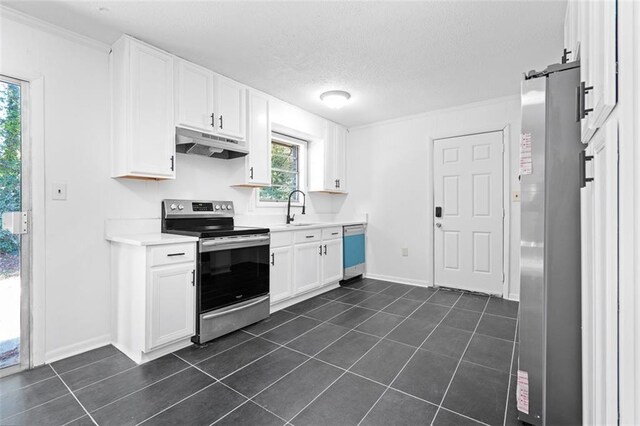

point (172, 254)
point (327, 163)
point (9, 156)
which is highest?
point (327, 163)

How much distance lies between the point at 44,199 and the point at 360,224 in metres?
3.73

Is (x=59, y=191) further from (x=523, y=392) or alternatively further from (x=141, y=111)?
(x=523, y=392)

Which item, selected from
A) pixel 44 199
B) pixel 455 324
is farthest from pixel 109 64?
pixel 455 324

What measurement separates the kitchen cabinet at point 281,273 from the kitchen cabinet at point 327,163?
59.9 inches

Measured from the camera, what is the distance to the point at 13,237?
2160 millimetres

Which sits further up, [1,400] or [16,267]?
[16,267]

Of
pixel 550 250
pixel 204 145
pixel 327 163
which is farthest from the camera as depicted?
pixel 327 163

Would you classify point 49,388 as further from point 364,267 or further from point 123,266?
point 364,267

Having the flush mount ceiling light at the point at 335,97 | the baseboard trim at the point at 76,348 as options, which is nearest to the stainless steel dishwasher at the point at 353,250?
the flush mount ceiling light at the point at 335,97

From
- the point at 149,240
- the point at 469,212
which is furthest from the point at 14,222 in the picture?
the point at 469,212

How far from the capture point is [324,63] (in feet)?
9.55

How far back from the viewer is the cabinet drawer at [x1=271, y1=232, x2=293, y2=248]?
128 inches

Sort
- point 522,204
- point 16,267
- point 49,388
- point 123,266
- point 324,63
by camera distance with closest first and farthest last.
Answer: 1. point 522,204
2. point 49,388
3. point 16,267
4. point 123,266
5. point 324,63

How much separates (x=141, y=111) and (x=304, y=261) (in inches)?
89.1
